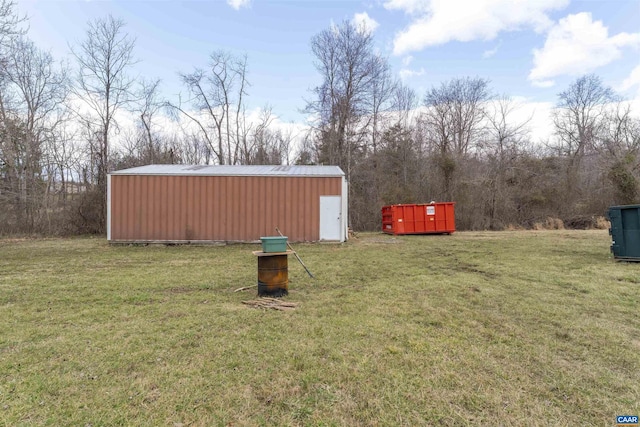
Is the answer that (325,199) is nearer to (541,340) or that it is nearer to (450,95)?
(541,340)

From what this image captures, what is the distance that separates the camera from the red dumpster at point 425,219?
47.8 feet

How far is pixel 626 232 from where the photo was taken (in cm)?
A: 682

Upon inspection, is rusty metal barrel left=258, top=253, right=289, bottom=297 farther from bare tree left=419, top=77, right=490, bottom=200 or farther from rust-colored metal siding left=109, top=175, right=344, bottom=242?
bare tree left=419, top=77, right=490, bottom=200

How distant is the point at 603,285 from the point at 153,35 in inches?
612

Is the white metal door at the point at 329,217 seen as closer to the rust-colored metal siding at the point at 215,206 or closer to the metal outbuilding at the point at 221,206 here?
the metal outbuilding at the point at 221,206

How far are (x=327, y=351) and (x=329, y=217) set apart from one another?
8.95 m

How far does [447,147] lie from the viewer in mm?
21500

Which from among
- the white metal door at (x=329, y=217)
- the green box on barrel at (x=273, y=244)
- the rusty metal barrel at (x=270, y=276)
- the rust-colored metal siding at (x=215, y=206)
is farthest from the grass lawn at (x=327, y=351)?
the white metal door at (x=329, y=217)

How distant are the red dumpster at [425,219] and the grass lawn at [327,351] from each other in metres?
8.66
